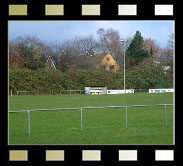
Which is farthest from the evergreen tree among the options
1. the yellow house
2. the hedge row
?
the yellow house

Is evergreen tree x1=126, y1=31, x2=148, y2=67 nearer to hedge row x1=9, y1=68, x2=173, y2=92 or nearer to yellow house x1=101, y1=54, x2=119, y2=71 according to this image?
hedge row x1=9, y1=68, x2=173, y2=92

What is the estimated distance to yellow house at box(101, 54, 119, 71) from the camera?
179ft

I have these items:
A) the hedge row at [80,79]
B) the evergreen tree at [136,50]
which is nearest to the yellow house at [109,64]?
the hedge row at [80,79]

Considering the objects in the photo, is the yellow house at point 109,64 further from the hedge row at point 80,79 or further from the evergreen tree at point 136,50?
the evergreen tree at point 136,50

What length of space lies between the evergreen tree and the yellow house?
2076mm

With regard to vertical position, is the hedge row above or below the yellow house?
below

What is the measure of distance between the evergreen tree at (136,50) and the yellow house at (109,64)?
2076 mm

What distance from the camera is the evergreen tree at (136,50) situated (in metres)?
54.6

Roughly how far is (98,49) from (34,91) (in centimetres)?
1040

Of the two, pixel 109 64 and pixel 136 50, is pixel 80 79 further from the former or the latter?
pixel 136 50

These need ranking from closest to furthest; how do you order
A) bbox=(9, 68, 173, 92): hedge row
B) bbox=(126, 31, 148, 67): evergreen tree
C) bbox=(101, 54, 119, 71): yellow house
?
bbox=(9, 68, 173, 92): hedge row
bbox=(101, 54, 119, 71): yellow house
bbox=(126, 31, 148, 67): evergreen tree

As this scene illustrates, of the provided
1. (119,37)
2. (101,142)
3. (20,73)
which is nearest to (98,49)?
(119,37)

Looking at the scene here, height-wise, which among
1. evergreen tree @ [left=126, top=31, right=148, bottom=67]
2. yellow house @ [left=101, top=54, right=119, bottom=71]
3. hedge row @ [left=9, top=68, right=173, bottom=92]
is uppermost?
evergreen tree @ [left=126, top=31, right=148, bottom=67]

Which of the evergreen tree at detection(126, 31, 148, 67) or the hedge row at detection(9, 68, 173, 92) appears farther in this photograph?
the evergreen tree at detection(126, 31, 148, 67)
